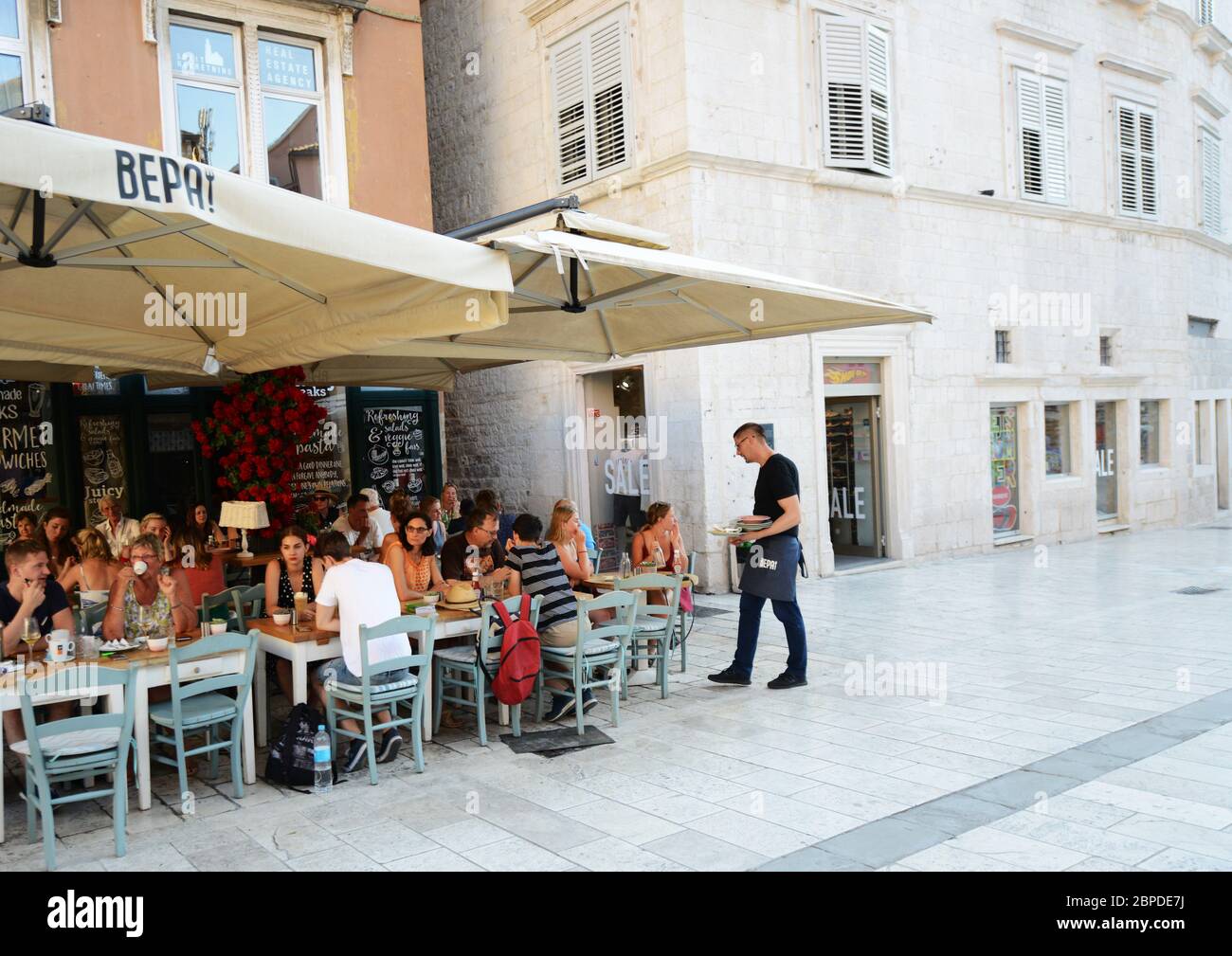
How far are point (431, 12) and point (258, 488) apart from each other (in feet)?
29.2

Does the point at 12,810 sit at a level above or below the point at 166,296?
below

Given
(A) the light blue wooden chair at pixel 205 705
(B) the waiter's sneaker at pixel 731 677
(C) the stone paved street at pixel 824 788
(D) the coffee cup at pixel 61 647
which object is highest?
(D) the coffee cup at pixel 61 647

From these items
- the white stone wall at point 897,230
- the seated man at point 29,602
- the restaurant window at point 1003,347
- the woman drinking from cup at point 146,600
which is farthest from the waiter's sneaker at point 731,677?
the restaurant window at point 1003,347

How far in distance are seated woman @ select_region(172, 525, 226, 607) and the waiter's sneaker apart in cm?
373

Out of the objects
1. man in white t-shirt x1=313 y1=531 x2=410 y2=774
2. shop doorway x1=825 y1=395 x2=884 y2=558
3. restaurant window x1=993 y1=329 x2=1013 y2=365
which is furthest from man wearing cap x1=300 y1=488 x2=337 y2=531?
restaurant window x1=993 y1=329 x2=1013 y2=365

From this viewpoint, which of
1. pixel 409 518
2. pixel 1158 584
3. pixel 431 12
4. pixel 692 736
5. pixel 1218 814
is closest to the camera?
pixel 1218 814

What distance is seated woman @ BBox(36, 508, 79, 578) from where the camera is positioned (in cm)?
789

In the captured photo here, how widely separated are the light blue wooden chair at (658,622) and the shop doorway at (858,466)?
6.81 m

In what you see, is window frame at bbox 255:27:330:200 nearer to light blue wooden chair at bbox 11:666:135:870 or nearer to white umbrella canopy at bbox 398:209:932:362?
white umbrella canopy at bbox 398:209:932:362

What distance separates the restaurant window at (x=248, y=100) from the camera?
34.7 ft

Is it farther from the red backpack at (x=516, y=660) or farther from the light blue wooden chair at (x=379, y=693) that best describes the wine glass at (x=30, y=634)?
the red backpack at (x=516, y=660)

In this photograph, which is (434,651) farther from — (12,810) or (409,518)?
(12,810)
